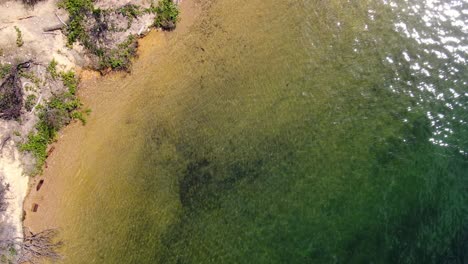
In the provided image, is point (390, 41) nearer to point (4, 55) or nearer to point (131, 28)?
point (131, 28)

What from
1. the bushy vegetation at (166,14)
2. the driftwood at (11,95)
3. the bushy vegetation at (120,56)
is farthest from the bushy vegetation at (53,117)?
the bushy vegetation at (166,14)

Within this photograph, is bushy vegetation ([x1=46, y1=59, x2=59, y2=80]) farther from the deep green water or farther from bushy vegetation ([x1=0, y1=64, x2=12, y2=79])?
the deep green water

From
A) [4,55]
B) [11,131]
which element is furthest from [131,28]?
[11,131]

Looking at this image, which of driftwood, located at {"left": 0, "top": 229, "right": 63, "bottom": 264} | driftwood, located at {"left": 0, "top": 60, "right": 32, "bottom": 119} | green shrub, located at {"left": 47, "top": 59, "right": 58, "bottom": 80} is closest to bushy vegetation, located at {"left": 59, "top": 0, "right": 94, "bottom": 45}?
green shrub, located at {"left": 47, "top": 59, "right": 58, "bottom": 80}

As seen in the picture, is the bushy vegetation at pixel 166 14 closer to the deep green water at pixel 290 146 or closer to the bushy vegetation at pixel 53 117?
the deep green water at pixel 290 146

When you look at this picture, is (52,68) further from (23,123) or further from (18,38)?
(23,123)

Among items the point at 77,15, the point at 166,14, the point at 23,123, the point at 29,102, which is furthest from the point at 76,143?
the point at 166,14

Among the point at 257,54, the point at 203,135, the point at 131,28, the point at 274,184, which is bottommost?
the point at 274,184
